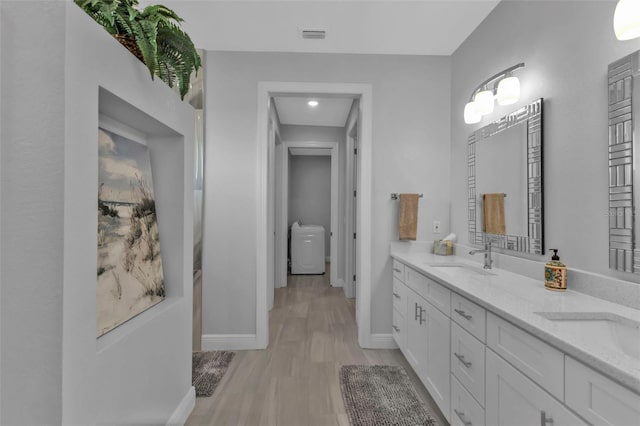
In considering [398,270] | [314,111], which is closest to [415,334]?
[398,270]

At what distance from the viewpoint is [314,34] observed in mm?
2447

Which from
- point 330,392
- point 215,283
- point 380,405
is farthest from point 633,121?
point 215,283

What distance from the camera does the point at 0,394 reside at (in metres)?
0.87

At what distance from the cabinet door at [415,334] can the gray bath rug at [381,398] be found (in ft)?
0.50

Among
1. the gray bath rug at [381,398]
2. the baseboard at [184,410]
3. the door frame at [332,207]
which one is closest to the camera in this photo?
the baseboard at [184,410]

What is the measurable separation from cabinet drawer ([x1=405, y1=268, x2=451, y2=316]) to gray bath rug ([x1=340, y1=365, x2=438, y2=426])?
62 centimetres

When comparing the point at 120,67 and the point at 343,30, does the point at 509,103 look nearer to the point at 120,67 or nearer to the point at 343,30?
the point at 343,30

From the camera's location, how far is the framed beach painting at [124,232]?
1.17 metres

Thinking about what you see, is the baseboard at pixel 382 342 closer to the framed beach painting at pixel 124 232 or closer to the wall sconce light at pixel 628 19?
the framed beach painting at pixel 124 232

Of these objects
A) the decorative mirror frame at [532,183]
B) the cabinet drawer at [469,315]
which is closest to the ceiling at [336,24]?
the decorative mirror frame at [532,183]

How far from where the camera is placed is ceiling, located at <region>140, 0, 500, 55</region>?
84.2 inches

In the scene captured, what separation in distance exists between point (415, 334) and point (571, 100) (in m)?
1.59

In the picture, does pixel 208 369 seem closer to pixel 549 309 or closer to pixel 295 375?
pixel 295 375

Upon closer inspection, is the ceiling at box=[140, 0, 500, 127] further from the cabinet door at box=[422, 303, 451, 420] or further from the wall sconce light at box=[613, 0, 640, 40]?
the cabinet door at box=[422, 303, 451, 420]
